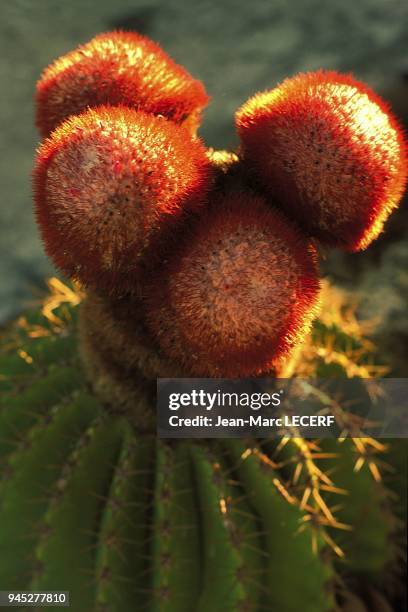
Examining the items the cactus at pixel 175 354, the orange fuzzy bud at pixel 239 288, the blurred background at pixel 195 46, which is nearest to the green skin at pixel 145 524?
the cactus at pixel 175 354

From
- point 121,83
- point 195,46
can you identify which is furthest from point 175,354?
point 195,46

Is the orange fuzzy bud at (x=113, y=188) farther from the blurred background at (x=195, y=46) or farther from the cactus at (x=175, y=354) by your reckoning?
the blurred background at (x=195, y=46)

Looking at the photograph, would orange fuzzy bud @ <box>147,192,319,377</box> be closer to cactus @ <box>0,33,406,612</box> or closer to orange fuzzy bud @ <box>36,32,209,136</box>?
cactus @ <box>0,33,406,612</box>

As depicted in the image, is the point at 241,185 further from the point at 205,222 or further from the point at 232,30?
the point at 232,30

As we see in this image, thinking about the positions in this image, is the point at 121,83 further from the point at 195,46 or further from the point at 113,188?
the point at 195,46

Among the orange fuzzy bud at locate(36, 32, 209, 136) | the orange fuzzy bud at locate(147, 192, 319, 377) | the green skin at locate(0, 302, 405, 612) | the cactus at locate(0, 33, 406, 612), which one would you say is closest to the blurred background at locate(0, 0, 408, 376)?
the cactus at locate(0, 33, 406, 612)

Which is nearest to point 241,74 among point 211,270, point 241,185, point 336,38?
point 336,38
